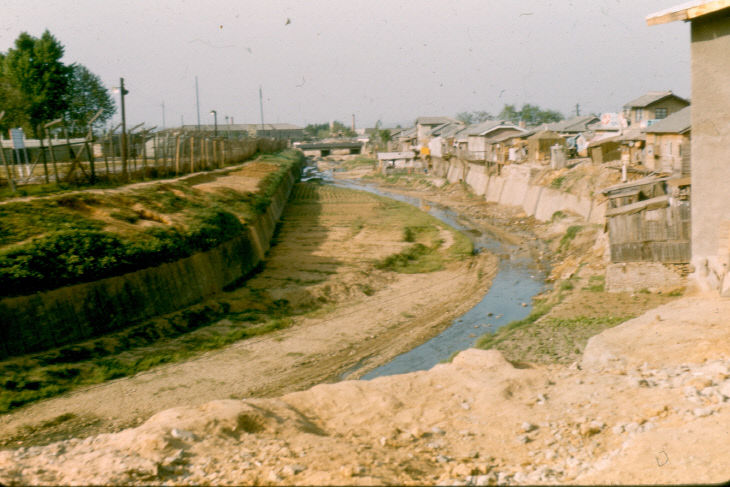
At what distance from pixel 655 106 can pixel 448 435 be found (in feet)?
129

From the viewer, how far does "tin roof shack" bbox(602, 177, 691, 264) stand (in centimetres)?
1828

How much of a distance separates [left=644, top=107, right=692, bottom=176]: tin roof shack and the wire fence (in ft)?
82.6

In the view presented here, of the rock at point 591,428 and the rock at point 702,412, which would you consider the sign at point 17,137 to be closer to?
the rock at point 591,428

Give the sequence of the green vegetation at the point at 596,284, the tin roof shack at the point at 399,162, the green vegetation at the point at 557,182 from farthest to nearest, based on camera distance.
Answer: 1. the tin roof shack at the point at 399,162
2. the green vegetation at the point at 557,182
3. the green vegetation at the point at 596,284

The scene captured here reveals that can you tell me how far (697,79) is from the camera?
653 inches

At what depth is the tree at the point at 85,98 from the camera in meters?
53.7

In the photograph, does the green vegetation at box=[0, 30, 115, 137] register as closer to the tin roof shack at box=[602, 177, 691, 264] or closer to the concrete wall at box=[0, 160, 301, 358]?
the concrete wall at box=[0, 160, 301, 358]

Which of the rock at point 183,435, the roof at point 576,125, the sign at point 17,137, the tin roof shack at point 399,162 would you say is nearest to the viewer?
the rock at point 183,435

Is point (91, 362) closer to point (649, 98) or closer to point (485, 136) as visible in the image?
point (649, 98)

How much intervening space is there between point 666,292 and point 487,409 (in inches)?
441

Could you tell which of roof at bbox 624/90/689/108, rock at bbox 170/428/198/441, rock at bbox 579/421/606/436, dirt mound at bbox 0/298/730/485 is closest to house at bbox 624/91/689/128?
roof at bbox 624/90/689/108

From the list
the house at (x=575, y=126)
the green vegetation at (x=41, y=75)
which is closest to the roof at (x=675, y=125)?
the house at (x=575, y=126)

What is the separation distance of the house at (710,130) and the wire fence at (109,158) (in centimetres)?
2111

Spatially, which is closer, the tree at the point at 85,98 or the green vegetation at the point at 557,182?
the green vegetation at the point at 557,182
